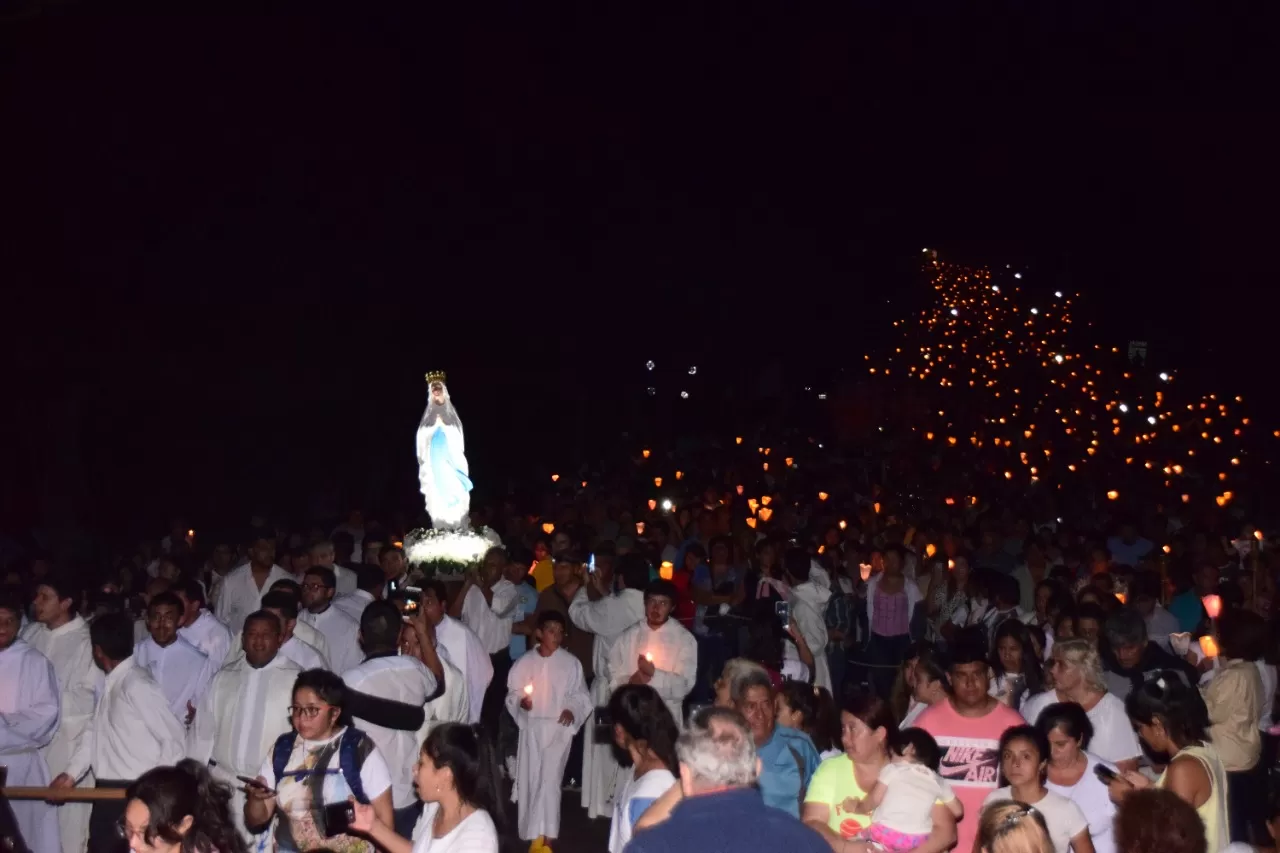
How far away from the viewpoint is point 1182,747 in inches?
219

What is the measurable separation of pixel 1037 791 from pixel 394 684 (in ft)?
10.5

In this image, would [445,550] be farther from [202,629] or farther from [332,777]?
[332,777]

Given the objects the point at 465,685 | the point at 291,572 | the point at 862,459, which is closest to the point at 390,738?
the point at 465,685

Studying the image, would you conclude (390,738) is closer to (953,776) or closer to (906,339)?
(953,776)

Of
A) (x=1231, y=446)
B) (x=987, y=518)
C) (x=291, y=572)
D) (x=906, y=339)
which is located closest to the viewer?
(x=291, y=572)

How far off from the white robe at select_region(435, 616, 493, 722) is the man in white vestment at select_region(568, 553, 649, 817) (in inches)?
54.5

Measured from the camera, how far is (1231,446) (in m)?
24.6

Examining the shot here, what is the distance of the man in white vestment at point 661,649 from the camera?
9203 mm

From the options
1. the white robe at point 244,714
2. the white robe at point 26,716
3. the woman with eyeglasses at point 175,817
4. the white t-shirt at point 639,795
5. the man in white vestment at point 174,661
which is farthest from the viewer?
the man in white vestment at point 174,661

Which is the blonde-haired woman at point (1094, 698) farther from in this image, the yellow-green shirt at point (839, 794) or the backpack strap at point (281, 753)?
the backpack strap at point (281, 753)

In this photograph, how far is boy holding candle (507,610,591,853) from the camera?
31.3 feet

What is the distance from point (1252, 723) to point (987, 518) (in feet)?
30.1

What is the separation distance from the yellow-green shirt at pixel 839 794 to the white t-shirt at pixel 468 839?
1.26 metres

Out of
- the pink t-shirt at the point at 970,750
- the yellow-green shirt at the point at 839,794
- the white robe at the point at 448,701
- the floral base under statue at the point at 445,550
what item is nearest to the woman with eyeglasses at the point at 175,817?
the yellow-green shirt at the point at 839,794
